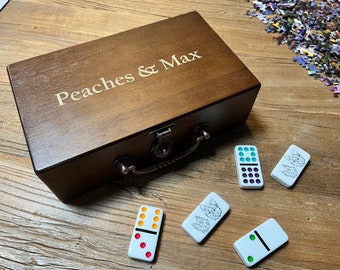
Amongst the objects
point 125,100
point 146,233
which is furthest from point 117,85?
point 146,233

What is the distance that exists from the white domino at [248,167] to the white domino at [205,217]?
0.07 metres

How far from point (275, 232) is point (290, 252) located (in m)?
0.04

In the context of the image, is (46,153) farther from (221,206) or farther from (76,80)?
(221,206)

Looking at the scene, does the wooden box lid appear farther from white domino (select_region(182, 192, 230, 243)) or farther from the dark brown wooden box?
white domino (select_region(182, 192, 230, 243))

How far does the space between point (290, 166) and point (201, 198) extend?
7.9 inches

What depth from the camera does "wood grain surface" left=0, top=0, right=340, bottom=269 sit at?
491 millimetres

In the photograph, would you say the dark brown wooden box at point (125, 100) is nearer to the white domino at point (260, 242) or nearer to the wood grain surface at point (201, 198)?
the wood grain surface at point (201, 198)

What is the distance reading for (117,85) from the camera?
0.53 meters

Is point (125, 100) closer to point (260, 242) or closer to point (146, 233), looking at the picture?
point (146, 233)

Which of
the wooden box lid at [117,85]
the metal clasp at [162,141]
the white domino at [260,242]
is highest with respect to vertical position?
the wooden box lid at [117,85]

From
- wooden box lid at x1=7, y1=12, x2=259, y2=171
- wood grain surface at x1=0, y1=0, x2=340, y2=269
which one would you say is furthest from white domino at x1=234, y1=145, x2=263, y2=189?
wooden box lid at x1=7, y1=12, x2=259, y2=171

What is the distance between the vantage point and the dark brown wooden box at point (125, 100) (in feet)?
1.53

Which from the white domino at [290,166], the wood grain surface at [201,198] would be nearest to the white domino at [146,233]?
the wood grain surface at [201,198]

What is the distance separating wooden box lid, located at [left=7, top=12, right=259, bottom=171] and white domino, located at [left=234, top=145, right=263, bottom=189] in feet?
0.44
